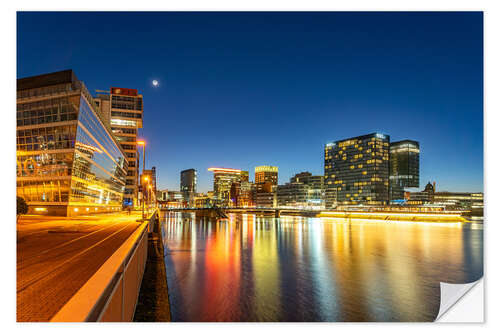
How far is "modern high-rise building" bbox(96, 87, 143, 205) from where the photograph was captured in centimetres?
11494

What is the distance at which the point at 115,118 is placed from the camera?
116 meters

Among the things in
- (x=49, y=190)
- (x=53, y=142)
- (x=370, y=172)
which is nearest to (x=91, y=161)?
(x=53, y=142)

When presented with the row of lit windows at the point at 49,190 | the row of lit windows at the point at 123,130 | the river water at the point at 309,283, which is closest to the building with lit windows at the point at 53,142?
the row of lit windows at the point at 49,190

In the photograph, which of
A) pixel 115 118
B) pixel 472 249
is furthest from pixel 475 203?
pixel 115 118

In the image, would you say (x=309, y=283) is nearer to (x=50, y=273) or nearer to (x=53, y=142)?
(x=50, y=273)

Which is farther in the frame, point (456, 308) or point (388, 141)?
point (388, 141)

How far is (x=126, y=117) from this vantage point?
117 metres

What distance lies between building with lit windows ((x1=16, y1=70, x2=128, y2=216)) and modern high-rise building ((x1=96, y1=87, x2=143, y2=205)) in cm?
6447

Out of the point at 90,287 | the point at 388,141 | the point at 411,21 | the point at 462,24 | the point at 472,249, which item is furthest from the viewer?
the point at 388,141

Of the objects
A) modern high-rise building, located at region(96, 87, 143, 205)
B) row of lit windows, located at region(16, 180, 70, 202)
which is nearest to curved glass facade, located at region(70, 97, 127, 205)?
row of lit windows, located at region(16, 180, 70, 202)

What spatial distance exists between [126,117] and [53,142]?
73.7m

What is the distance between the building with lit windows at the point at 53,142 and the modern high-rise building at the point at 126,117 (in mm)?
64472
